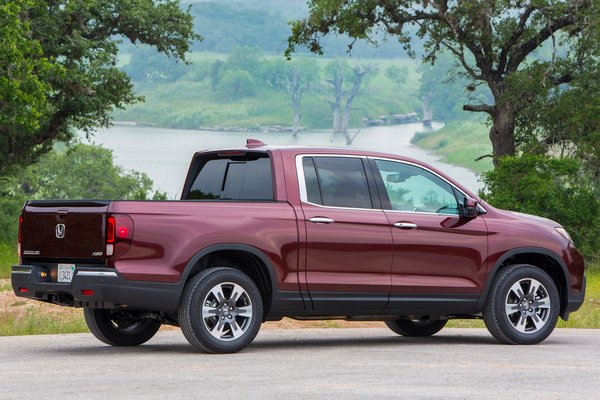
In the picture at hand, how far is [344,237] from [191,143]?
13363cm

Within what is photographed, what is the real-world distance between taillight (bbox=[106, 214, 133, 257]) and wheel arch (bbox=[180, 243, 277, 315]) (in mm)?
576

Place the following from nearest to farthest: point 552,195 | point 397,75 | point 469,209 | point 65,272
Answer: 1. point 65,272
2. point 469,209
3. point 552,195
4. point 397,75

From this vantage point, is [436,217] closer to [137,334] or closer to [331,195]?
[331,195]

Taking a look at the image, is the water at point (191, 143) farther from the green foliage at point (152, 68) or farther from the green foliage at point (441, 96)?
the green foliage at point (152, 68)

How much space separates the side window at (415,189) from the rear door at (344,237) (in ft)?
0.70

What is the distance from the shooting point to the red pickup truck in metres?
11.0

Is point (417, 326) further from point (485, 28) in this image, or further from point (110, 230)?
point (485, 28)

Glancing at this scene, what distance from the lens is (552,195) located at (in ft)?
115

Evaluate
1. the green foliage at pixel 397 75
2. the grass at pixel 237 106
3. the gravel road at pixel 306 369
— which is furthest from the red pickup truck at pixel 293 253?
the green foliage at pixel 397 75

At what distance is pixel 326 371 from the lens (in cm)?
1025

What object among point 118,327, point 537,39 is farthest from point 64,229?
point 537,39

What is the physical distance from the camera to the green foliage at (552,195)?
115ft

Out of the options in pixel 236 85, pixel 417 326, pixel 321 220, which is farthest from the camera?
pixel 236 85

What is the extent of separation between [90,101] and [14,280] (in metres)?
28.3
